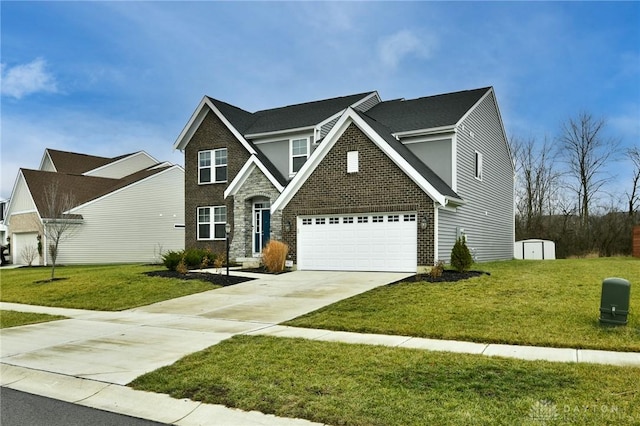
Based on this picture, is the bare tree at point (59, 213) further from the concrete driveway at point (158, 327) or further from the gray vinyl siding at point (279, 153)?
the concrete driveway at point (158, 327)

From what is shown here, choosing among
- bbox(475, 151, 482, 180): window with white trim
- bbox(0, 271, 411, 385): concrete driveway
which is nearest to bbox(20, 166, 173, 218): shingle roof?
bbox(0, 271, 411, 385): concrete driveway

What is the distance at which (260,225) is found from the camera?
23172 millimetres

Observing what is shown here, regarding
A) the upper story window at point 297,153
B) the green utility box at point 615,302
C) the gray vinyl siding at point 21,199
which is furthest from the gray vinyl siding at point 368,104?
the gray vinyl siding at point 21,199

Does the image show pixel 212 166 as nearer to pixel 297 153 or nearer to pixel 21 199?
pixel 297 153

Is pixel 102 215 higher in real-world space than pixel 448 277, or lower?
higher

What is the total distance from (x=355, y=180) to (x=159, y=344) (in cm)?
1116

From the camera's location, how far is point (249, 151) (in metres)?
24.2

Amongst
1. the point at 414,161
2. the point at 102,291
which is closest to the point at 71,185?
the point at 102,291

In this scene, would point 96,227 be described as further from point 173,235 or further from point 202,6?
point 202,6

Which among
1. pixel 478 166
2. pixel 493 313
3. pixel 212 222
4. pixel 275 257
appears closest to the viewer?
pixel 493 313

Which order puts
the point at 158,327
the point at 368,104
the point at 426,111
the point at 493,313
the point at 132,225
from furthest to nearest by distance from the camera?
1. the point at 132,225
2. the point at 368,104
3. the point at 426,111
4. the point at 158,327
5. the point at 493,313

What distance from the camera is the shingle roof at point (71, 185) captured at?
1220 inches

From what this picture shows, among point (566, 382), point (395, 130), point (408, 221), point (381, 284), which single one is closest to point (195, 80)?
point (395, 130)

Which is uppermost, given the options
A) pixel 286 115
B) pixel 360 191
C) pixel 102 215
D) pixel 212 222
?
pixel 286 115
